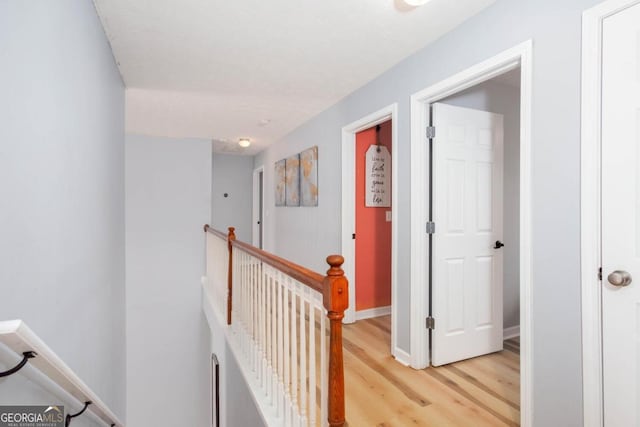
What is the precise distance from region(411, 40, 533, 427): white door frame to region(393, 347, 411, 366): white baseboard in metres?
0.07

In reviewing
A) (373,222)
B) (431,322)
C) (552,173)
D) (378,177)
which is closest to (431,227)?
(431,322)

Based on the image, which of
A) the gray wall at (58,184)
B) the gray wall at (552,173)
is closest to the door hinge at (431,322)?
the gray wall at (552,173)

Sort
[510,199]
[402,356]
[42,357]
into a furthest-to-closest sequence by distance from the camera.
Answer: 1. [510,199]
2. [402,356]
3. [42,357]

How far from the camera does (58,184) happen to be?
139cm

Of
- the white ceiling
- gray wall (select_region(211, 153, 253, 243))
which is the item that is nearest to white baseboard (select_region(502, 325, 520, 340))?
the white ceiling

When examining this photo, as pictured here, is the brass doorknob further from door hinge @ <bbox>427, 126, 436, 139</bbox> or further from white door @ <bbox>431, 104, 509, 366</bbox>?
door hinge @ <bbox>427, 126, 436, 139</bbox>

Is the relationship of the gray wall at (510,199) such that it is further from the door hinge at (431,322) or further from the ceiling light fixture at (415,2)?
the ceiling light fixture at (415,2)

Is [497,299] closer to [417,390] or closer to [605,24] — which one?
[417,390]

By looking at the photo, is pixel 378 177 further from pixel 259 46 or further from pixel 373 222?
pixel 259 46

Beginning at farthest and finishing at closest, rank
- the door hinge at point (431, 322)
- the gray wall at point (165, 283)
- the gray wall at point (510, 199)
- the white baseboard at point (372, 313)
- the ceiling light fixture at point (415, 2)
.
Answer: the gray wall at point (165, 283), the white baseboard at point (372, 313), the gray wall at point (510, 199), the door hinge at point (431, 322), the ceiling light fixture at point (415, 2)

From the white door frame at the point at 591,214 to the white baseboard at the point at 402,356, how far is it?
48.1 inches

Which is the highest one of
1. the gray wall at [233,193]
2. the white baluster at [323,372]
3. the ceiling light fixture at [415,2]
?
the ceiling light fixture at [415,2]

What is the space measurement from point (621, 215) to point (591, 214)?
0.10 meters

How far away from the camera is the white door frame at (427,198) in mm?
1691
